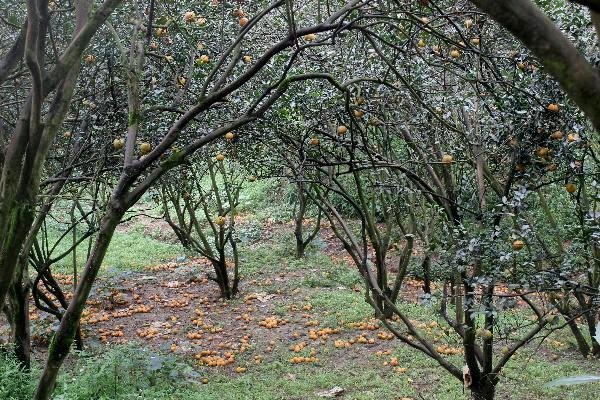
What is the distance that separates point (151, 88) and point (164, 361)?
8.70 ft

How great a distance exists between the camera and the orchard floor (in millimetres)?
5012

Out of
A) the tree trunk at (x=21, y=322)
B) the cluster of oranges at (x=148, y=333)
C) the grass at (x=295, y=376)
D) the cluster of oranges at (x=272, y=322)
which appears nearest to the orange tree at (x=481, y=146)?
the grass at (x=295, y=376)

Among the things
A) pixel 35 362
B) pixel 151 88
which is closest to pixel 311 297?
pixel 35 362

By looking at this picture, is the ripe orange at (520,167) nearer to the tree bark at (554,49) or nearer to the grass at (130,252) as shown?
the tree bark at (554,49)

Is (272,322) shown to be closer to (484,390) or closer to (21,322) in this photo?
(21,322)

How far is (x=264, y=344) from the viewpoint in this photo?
655 cm

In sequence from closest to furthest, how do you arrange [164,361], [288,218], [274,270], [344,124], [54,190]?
1. [344,124]
2. [54,190]
3. [164,361]
4. [274,270]
5. [288,218]

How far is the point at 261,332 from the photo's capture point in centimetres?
694

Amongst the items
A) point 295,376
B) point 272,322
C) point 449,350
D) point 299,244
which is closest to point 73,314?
point 295,376

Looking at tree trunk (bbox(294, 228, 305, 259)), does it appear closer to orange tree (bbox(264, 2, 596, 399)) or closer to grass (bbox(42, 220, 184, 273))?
grass (bbox(42, 220, 184, 273))

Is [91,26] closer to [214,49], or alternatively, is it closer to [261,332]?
[214,49]

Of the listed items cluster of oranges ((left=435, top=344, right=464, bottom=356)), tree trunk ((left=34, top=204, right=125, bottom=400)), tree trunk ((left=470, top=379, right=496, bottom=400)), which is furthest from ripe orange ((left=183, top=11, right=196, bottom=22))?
cluster of oranges ((left=435, top=344, right=464, bottom=356))

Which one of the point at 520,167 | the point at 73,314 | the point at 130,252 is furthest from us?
the point at 130,252

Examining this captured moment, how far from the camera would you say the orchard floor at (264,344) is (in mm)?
5012
